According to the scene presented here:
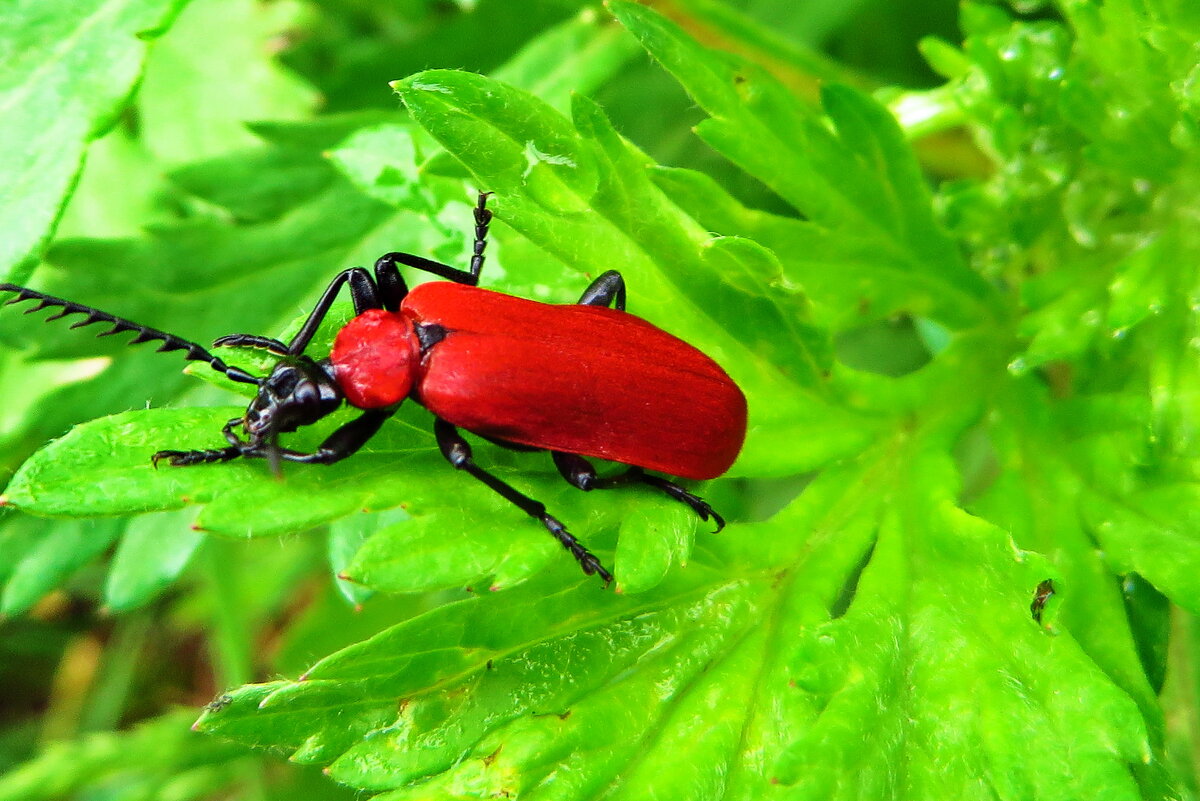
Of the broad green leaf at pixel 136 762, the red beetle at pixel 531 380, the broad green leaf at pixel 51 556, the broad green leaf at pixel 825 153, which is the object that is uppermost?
the broad green leaf at pixel 825 153

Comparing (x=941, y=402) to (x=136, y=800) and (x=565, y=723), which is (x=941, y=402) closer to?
(x=565, y=723)

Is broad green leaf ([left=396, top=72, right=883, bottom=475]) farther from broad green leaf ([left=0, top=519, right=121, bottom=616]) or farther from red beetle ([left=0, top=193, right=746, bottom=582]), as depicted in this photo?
broad green leaf ([left=0, top=519, right=121, bottom=616])

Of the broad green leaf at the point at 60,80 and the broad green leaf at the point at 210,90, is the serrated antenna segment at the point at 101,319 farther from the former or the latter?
the broad green leaf at the point at 210,90

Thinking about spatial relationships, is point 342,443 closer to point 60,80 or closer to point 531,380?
point 531,380

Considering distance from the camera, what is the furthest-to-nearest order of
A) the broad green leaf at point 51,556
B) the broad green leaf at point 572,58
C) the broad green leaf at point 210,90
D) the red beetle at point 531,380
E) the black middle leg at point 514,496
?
the broad green leaf at point 210,90 < the broad green leaf at point 572,58 < the broad green leaf at point 51,556 < the red beetle at point 531,380 < the black middle leg at point 514,496

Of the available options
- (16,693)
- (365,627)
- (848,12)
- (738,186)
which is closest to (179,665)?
(16,693)

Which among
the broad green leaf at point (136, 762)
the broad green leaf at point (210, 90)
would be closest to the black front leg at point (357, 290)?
the broad green leaf at point (210, 90)
